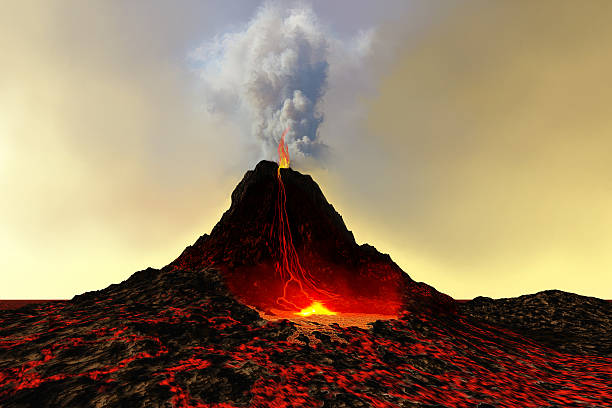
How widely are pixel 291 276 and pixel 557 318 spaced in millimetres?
17692

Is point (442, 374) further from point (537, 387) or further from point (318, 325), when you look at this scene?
point (318, 325)

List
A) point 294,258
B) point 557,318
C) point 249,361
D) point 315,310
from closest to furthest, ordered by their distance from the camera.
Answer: point 249,361 < point 315,310 < point 294,258 < point 557,318

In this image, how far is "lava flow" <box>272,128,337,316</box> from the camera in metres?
17.1

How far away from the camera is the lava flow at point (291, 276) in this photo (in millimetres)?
17109

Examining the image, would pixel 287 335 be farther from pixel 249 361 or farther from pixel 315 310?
pixel 315 310

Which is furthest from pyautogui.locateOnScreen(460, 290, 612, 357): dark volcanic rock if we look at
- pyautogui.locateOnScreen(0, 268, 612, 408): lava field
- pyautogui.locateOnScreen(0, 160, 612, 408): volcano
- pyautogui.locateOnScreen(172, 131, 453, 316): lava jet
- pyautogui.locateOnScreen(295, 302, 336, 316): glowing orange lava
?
pyautogui.locateOnScreen(295, 302, 336, 316): glowing orange lava

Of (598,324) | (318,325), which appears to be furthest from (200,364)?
(598,324)

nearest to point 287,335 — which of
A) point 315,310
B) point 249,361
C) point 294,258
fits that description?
point 249,361

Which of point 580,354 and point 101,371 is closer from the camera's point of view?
point 101,371

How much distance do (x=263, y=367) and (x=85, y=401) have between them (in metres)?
4.62

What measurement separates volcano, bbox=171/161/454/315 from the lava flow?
0.19 meters

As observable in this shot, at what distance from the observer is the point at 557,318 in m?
21.8

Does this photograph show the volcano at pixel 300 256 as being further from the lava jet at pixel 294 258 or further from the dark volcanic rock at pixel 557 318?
the dark volcanic rock at pixel 557 318

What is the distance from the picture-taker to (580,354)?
1641cm
